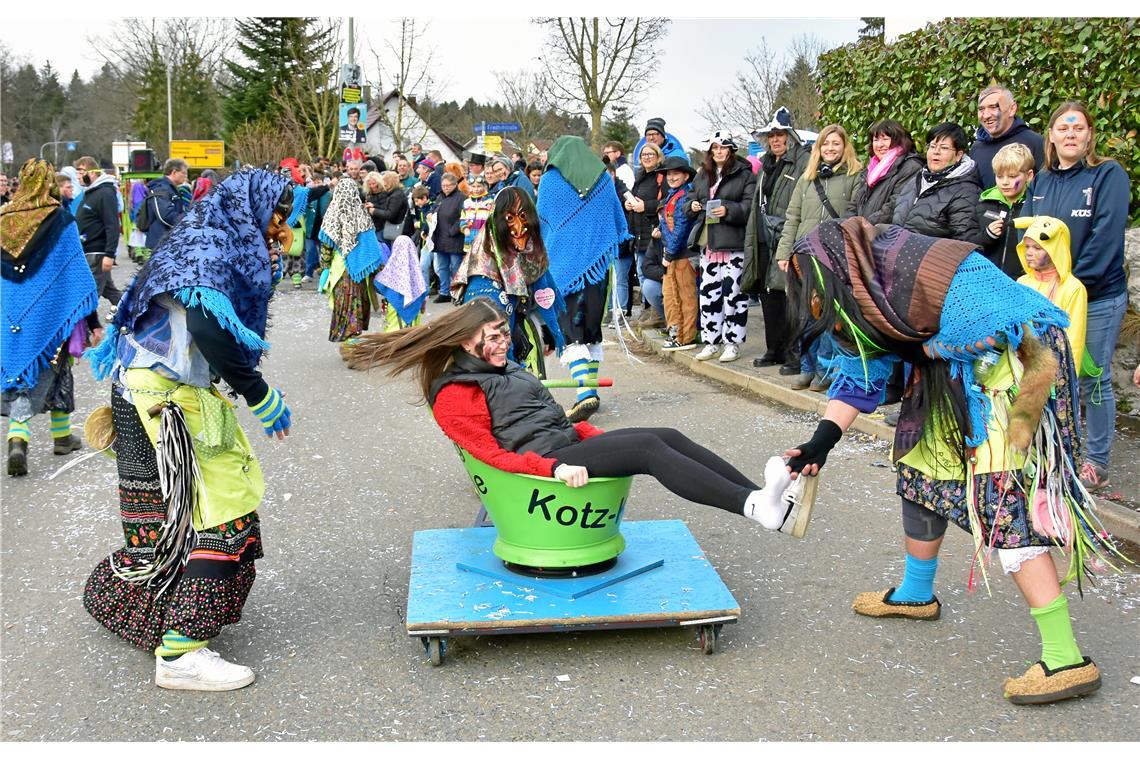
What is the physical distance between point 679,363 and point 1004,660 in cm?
632

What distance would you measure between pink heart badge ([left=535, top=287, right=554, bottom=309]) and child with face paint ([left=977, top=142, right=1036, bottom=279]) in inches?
105

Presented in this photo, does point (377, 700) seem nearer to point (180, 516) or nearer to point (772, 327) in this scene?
point (180, 516)

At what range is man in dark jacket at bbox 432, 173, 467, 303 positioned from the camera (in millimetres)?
13711

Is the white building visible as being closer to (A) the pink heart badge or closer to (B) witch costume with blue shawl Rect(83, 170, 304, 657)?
(A) the pink heart badge

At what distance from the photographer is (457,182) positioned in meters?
13.8

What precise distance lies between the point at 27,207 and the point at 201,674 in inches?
156

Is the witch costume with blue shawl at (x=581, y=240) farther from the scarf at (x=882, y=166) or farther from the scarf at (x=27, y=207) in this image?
the scarf at (x=27, y=207)

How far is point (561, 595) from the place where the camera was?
13.4ft

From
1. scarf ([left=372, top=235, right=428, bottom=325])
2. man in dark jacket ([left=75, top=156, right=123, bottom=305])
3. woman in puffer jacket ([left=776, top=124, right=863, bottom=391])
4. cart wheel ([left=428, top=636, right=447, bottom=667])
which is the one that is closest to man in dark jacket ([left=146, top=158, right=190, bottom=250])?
man in dark jacket ([left=75, top=156, right=123, bottom=305])

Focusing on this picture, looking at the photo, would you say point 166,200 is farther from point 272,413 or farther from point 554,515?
point 554,515

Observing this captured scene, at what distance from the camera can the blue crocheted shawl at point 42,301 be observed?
21.5ft

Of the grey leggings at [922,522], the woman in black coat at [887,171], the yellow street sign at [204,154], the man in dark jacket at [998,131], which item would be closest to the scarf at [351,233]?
the woman in black coat at [887,171]

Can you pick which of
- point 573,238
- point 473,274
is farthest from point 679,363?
point 473,274

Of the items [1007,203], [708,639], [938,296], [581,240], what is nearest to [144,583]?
[708,639]
